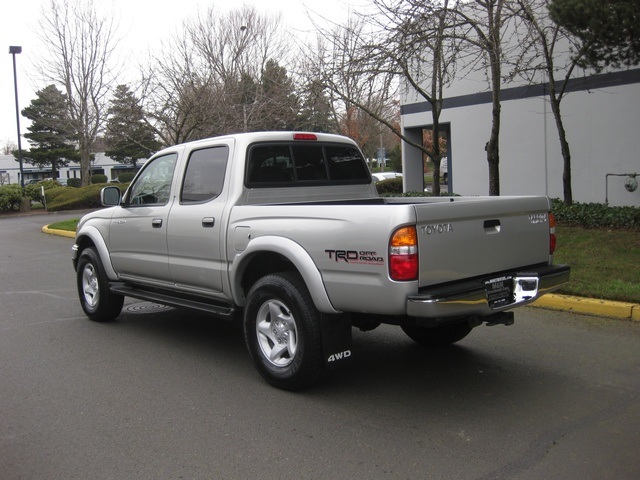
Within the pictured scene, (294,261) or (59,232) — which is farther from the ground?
(294,261)

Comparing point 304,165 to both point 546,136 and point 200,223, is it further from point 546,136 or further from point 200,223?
point 546,136

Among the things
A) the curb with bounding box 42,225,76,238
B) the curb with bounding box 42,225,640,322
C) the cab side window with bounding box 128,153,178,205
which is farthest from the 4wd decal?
the curb with bounding box 42,225,76,238

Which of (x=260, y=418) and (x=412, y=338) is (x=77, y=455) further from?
(x=412, y=338)

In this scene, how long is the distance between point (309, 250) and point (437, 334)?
1.94m

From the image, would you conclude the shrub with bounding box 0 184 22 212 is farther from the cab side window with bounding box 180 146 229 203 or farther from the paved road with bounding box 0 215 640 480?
the cab side window with bounding box 180 146 229 203

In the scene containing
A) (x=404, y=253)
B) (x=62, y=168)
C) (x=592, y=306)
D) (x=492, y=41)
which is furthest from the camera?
(x=62, y=168)

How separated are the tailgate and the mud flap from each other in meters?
0.82

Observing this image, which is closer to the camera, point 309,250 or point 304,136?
point 309,250

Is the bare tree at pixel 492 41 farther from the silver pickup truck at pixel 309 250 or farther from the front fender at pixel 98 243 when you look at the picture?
the front fender at pixel 98 243

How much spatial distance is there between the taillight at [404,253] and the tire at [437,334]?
5.67ft

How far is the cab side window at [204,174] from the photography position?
18.6 ft

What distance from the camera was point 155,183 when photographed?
651 centimetres

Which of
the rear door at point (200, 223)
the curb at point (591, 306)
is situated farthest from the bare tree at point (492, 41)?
the rear door at point (200, 223)

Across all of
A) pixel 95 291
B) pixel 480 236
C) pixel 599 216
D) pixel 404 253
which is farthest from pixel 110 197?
pixel 599 216
